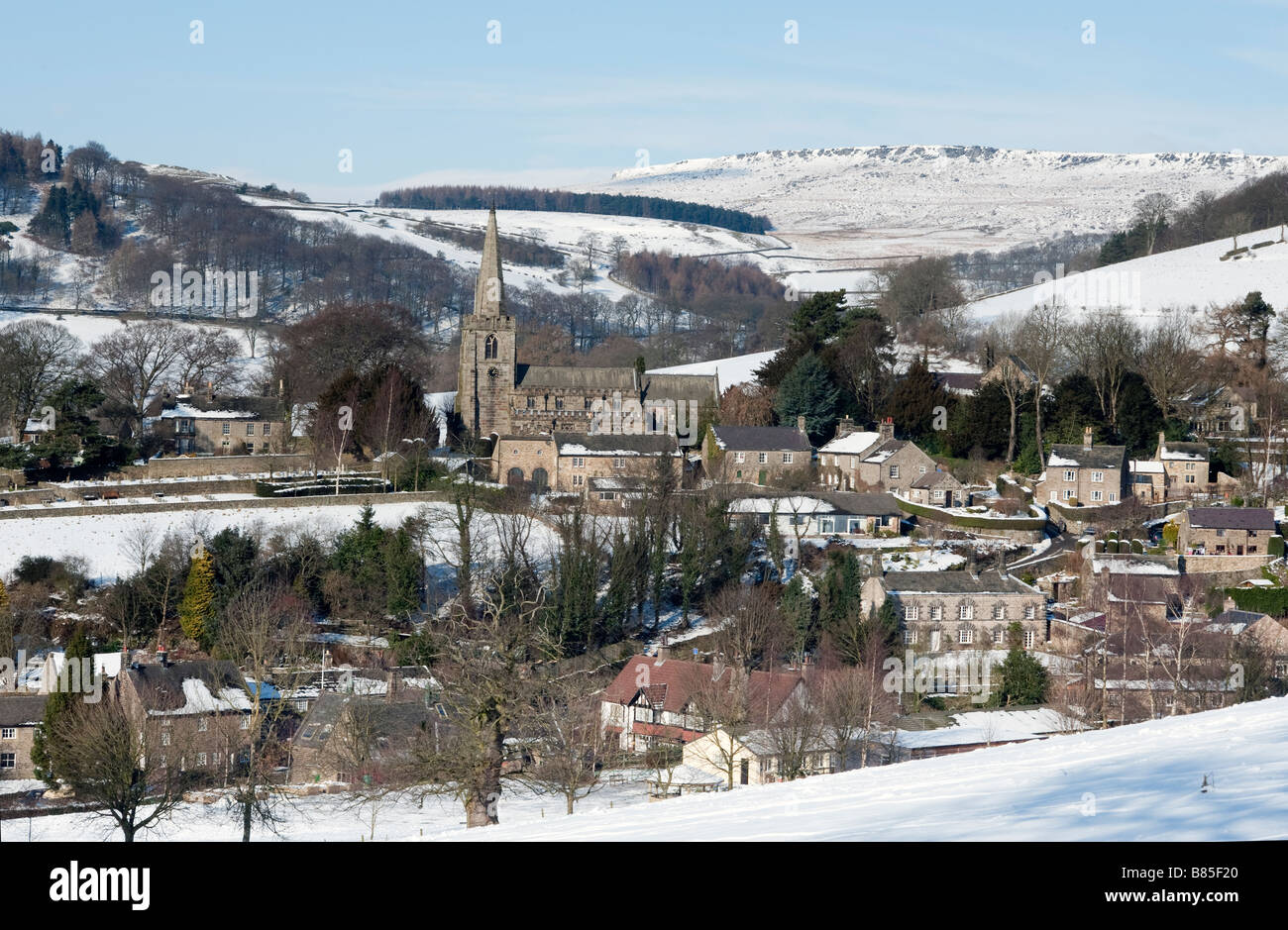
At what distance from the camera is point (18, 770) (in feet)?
110

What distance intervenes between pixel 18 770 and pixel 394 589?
1114 centimetres

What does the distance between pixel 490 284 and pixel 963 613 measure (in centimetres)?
→ 3188

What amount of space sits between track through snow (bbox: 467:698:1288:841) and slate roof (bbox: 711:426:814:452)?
126 feet

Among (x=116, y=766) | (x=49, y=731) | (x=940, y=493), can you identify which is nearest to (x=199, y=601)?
(x=49, y=731)

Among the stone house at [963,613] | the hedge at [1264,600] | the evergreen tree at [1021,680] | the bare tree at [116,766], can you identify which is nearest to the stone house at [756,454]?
the stone house at [963,613]

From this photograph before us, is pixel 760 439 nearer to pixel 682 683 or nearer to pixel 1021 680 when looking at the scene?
pixel 1021 680

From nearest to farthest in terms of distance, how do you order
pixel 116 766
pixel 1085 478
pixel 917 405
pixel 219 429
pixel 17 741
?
pixel 116 766, pixel 17 741, pixel 1085 478, pixel 917 405, pixel 219 429

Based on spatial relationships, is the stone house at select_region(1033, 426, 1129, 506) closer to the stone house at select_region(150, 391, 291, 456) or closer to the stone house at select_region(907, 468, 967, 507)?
the stone house at select_region(907, 468, 967, 507)

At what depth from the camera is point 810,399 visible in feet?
180

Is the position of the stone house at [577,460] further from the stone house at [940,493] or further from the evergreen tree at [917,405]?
the stone house at [940,493]

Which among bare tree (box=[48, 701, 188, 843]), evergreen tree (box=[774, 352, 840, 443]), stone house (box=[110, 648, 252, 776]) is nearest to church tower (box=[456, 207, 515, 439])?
evergreen tree (box=[774, 352, 840, 443])
